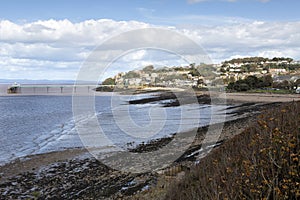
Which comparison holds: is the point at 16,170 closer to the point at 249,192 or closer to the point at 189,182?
the point at 189,182

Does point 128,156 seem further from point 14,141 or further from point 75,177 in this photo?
point 14,141

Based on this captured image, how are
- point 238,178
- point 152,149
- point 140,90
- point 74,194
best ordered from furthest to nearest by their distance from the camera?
point 140,90 → point 152,149 → point 74,194 → point 238,178

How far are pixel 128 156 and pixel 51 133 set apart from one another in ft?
45.2

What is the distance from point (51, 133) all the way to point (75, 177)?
640 inches

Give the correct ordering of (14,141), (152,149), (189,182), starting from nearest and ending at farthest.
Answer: (189,182) → (152,149) → (14,141)

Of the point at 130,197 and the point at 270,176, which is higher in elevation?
the point at 270,176

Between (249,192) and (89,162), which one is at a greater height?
(249,192)

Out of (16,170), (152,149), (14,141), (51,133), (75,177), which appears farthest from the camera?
(51,133)

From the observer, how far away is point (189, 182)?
654 centimetres

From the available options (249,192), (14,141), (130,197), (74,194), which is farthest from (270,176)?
(14,141)

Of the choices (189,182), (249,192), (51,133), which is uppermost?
(249,192)

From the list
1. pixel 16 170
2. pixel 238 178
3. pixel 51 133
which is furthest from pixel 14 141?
pixel 238 178

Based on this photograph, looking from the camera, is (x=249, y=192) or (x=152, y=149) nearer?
(x=249, y=192)

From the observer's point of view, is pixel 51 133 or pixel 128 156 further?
pixel 51 133
